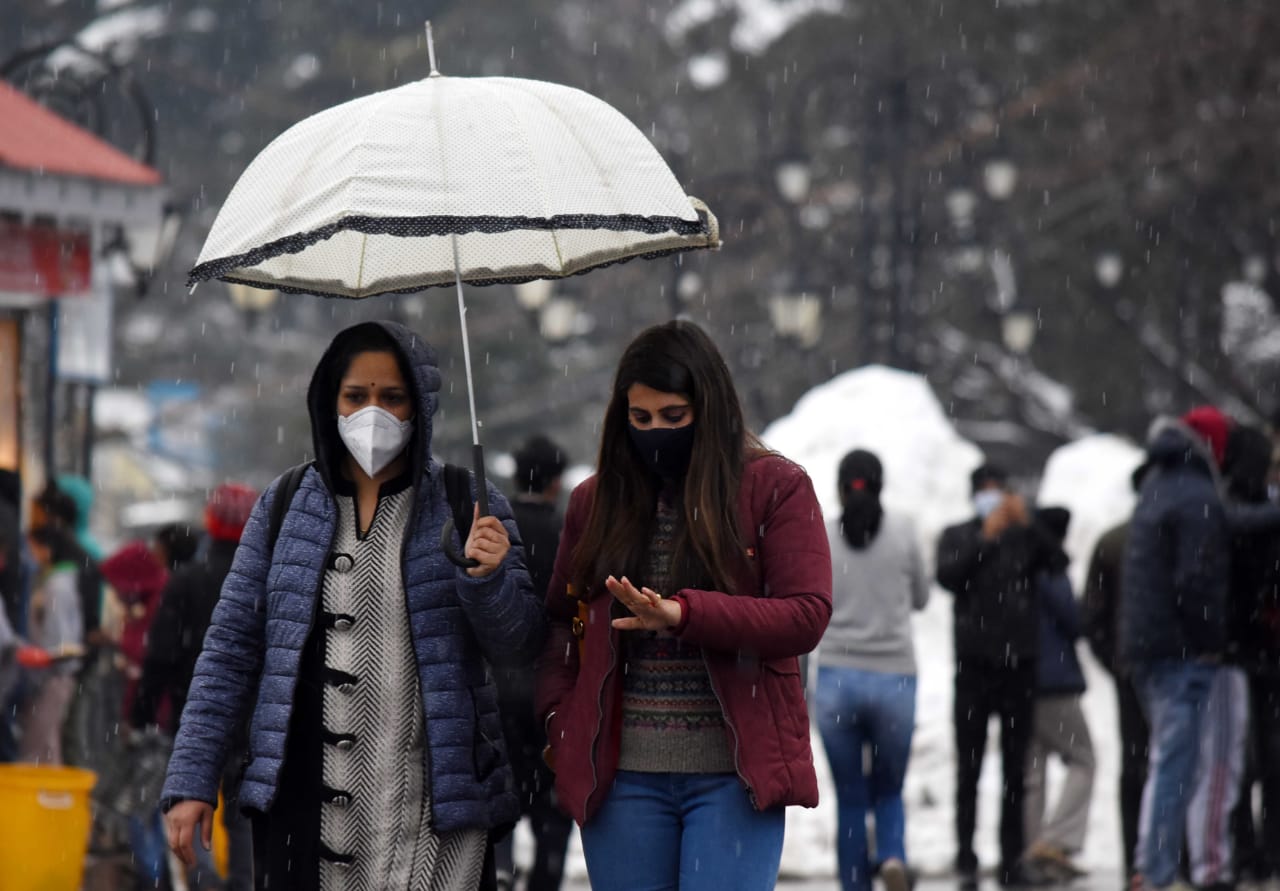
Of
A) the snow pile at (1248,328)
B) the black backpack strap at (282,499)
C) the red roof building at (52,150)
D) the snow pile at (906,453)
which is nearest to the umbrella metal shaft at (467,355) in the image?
the black backpack strap at (282,499)

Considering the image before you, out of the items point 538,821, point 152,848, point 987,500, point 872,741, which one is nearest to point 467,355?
point 538,821

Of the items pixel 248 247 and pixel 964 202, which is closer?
pixel 248 247

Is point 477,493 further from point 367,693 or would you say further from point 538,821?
point 538,821

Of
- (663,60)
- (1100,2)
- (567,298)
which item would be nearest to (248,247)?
(567,298)

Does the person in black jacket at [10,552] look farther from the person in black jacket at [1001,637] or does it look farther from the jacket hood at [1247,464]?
the jacket hood at [1247,464]

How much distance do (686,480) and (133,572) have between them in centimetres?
565

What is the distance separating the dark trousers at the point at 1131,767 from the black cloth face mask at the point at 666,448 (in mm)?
5378

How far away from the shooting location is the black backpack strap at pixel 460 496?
443 centimetres

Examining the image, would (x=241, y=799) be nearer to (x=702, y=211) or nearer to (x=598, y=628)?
(x=598, y=628)

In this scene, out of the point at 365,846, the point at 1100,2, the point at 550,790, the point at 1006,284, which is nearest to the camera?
the point at 365,846

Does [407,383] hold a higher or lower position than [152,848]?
higher

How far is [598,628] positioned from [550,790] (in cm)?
358

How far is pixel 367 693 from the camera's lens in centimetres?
433

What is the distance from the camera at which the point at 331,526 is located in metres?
4.43
